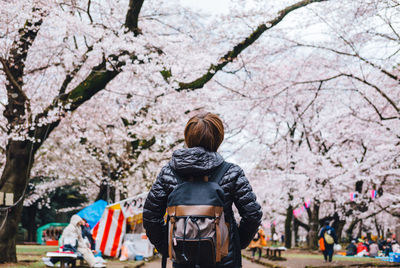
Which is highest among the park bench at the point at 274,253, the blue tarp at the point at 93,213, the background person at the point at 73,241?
the blue tarp at the point at 93,213

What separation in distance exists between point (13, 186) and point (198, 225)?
9.19m

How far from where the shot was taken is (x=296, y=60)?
63.7 ft

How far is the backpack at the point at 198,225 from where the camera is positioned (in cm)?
248

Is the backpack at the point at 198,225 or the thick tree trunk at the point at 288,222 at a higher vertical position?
the thick tree trunk at the point at 288,222

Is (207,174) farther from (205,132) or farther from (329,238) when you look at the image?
(329,238)

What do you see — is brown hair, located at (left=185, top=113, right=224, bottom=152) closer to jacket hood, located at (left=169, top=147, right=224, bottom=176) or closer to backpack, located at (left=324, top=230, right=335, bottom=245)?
jacket hood, located at (left=169, top=147, right=224, bottom=176)

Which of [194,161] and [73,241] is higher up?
[194,161]

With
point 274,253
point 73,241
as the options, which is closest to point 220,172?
point 73,241

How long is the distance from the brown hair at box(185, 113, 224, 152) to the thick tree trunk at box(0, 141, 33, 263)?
876cm

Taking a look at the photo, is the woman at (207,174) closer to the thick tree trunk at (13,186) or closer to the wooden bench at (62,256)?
the wooden bench at (62,256)

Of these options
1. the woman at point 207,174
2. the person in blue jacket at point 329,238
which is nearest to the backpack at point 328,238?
the person in blue jacket at point 329,238

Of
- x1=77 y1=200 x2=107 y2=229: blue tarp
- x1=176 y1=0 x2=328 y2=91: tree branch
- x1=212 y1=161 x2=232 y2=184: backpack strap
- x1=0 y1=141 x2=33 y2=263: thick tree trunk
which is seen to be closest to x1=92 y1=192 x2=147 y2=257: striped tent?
x1=77 y1=200 x2=107 y2=229: blue tarp

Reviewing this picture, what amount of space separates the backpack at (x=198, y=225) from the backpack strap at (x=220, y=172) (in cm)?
4

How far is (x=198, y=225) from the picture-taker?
249cm
